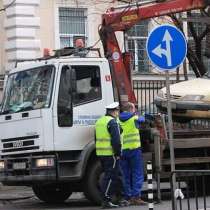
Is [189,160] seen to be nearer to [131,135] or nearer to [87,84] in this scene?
[131,135]

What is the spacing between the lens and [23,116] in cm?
1508

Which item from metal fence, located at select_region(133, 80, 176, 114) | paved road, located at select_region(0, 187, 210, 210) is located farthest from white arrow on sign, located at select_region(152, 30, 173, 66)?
metal fence, located at select_region(133, 80, 176, 114)

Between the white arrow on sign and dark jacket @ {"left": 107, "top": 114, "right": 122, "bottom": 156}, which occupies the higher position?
the white arrow on sign

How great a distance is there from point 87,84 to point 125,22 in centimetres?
216

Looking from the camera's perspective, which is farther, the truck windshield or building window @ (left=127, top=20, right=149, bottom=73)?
building window @ (left=127, top=20, right=149, bottom=73)

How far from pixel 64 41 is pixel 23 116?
10131mm

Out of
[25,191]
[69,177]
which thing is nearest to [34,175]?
→ [69,177]

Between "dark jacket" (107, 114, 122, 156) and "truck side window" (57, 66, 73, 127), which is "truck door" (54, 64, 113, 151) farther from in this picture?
"dark jacket" (107, 114, 122, 156)

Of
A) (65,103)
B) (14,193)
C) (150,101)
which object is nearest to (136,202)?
(65,103)

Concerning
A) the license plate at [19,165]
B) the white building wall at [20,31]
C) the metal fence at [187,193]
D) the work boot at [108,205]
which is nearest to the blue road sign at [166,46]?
the metal fence at [187,193]

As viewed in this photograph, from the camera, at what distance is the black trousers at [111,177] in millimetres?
14500

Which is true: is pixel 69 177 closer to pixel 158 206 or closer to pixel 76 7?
pixel 158 206

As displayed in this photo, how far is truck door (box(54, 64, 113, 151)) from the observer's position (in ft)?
48.4

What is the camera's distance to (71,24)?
25.2m
